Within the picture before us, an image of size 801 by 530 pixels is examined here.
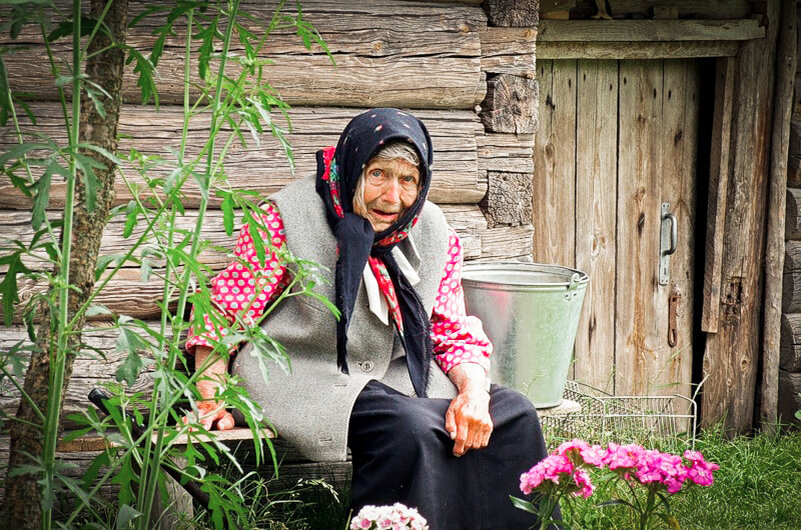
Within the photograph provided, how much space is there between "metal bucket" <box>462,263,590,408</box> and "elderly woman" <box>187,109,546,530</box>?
0.22 meters

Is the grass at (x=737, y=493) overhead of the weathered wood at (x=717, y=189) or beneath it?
beneath

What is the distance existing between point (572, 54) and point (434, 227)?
1.86 m

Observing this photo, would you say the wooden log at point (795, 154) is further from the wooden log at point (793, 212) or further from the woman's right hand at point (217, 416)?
the woman's right hand at point (217, 416)

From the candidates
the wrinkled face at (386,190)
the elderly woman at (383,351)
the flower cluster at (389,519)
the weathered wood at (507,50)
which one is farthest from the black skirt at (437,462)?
the weathered wood at (507,50)

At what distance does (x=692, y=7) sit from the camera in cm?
502

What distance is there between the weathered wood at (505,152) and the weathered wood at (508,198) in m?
0.03

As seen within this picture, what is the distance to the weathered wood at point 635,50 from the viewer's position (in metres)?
4.86

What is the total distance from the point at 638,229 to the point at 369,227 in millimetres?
2506

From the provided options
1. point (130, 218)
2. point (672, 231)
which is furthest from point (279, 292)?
point (672, 231)

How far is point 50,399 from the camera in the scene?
214 centimetres

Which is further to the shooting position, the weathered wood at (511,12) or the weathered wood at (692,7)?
the weathered wood at (692,7)

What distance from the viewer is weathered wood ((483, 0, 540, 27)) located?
3975 mm

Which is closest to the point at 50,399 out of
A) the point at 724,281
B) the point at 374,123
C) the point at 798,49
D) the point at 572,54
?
the point at 374,123

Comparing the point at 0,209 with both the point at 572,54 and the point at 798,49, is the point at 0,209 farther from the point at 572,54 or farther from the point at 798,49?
the point at 798,49
